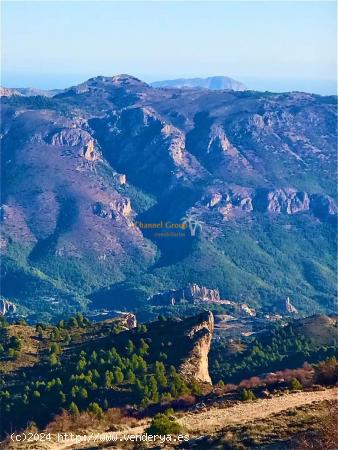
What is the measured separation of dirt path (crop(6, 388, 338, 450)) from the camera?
44219mm

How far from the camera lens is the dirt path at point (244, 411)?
4541 cm

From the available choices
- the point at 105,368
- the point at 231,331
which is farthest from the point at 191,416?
the point at 231,331

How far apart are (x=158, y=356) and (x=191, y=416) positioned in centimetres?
2372

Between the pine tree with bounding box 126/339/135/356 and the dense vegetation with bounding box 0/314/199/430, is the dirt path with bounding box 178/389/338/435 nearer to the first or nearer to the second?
the dense vegetation with bounding box 0/314/199/430

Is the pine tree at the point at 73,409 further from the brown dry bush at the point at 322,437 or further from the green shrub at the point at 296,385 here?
the brown dry bush at the point at 322,437

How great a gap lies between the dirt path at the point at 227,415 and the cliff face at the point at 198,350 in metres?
18.8

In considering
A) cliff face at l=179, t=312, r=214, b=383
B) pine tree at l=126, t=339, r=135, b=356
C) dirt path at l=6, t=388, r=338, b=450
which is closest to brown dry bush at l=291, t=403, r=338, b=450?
dirt path at l=6, t=388, r=338, b=450

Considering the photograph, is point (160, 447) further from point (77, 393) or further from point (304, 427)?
point (77, 393)

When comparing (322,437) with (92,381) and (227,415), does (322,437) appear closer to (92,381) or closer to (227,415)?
(227,415)

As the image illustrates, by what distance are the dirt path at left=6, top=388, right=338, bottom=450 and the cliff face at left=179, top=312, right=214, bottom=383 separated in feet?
61.6

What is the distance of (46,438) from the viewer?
45312 millimetres

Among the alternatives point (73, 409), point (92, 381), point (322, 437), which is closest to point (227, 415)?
point (322, 437)

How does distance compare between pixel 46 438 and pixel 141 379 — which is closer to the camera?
pixel 46 438

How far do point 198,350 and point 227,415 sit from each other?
82.4 feet
